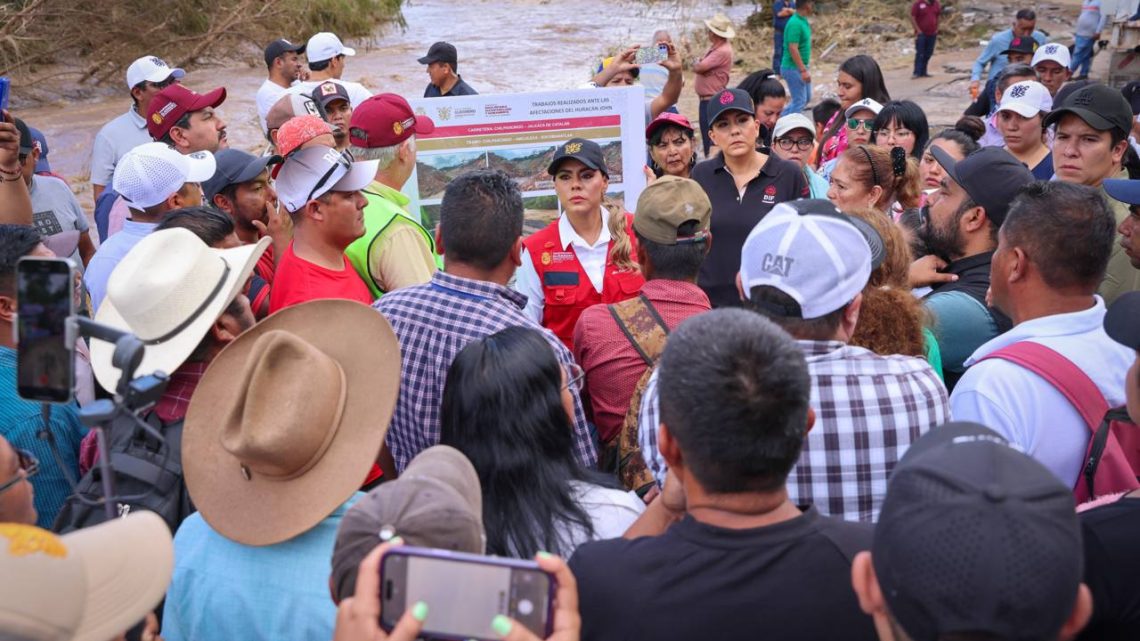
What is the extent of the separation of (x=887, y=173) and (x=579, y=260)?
5.75ft

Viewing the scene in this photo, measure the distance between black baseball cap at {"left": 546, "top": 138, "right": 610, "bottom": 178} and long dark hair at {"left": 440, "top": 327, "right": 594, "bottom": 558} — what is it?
209 cm

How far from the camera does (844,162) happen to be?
4781mm

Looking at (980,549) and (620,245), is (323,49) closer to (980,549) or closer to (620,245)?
(620,245)

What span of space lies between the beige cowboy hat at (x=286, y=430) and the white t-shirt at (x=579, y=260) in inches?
74.8

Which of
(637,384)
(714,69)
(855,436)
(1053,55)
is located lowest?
(714,69)

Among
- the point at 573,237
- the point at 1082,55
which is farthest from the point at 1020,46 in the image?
the point at 573,237

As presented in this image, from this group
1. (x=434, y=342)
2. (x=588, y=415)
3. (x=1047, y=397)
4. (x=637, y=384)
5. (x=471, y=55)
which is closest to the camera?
(x=1047, y=397)

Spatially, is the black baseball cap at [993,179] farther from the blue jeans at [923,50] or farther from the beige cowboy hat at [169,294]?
the blue jeans at [923,50]

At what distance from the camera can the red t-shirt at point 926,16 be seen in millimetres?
14312

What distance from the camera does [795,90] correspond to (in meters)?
11.5

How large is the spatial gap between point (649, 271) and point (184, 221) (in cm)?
179

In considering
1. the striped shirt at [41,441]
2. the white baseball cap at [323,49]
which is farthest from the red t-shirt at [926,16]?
the striped shirt at [41,441]

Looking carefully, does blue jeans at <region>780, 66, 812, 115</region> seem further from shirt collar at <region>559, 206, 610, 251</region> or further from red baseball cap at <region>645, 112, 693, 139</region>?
shirt collar at <region>559, 206, 610, 251</region>

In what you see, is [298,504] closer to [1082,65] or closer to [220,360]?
[220,360]
